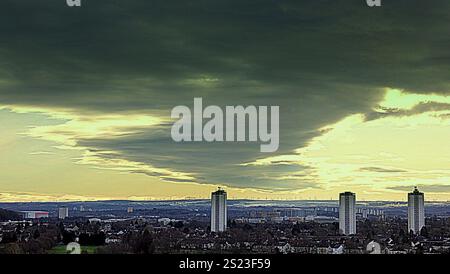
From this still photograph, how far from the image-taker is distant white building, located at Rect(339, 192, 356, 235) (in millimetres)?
4895

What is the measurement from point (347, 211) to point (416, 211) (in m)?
0.40

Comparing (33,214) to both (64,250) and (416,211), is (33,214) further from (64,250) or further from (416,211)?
(416,211)

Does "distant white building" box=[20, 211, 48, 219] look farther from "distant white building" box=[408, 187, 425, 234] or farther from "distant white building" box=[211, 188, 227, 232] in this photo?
"distant white building" box=[408, 187, 425, 234]

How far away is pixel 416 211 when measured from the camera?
16.0 feet

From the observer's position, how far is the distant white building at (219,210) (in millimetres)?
4839

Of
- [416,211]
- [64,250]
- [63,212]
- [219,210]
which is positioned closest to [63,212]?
[63,212]

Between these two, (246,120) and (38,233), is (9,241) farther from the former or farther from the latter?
(246,120)

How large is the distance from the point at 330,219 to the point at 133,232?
1160mm

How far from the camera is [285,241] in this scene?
469cm

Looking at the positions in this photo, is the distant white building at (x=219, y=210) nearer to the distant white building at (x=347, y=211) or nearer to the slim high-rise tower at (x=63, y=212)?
the distant white building at (x=347, y=211)

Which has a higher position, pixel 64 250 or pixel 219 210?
pixel 219 210

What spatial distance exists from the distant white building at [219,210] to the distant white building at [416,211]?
1086 mm

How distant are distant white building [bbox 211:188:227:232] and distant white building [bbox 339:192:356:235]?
0.69 metres

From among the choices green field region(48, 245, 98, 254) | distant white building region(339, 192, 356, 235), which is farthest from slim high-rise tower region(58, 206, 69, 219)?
distant white building region(339, 192, 356, 235)
